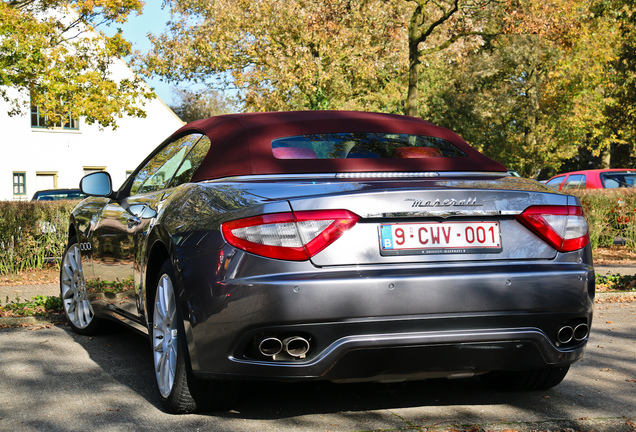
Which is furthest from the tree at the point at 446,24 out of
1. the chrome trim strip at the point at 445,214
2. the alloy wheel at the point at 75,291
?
the chrome trim strip at the point at 445,214

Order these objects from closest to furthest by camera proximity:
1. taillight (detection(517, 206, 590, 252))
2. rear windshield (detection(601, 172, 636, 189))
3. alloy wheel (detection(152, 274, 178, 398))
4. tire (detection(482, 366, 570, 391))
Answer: taillight (detection(517, 206, 590, 252)), alloy wheel (detection(152, 274, 178, 398)), tire (detection(482, 366, 570, 391)), rear windshield (detection(601, 172, 636, 189))

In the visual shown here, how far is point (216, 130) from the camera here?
186 inches

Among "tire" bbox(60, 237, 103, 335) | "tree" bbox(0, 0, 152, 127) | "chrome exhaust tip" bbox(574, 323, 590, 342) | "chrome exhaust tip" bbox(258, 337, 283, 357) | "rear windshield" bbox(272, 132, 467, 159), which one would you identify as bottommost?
"tire" bbox(60, 237, 103, 335)

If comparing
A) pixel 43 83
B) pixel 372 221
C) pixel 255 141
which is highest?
pixel 43 83

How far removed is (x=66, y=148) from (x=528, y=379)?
114 feet

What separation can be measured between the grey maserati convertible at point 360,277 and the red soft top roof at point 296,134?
2cm

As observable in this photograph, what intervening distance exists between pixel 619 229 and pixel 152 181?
1284 centimetres

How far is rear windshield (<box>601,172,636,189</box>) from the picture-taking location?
19.1m

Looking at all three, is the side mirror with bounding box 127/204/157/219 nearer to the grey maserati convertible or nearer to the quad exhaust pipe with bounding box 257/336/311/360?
the grey maserati convertible

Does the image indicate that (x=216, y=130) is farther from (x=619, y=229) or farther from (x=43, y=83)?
(x=43, y=83)

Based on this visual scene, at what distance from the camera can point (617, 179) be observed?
19.4 meters

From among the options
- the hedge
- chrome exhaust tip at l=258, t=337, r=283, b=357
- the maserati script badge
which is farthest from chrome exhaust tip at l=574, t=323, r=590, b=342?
the hedge

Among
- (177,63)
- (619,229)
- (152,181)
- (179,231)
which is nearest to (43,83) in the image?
(177,63)

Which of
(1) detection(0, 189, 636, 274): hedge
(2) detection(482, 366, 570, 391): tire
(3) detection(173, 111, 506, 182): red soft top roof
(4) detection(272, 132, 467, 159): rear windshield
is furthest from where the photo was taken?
(1) detection(0, 189, 636, 274): hedge
